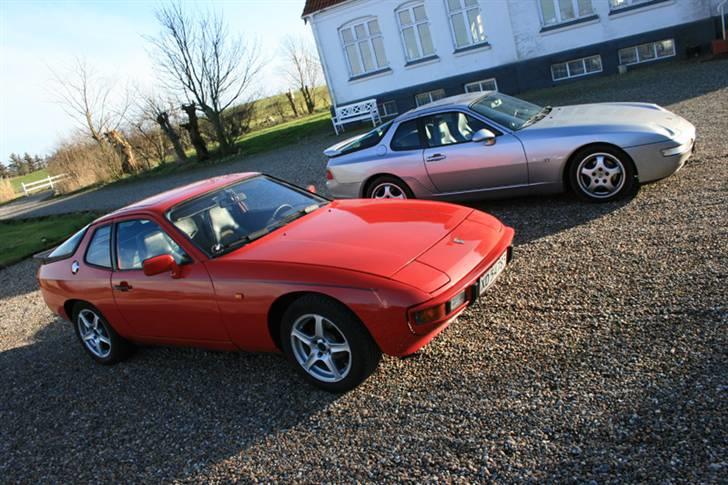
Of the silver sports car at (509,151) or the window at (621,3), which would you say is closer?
the silver sports car at (509,151)

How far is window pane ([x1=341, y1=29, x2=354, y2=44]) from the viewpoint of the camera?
70.4 ft

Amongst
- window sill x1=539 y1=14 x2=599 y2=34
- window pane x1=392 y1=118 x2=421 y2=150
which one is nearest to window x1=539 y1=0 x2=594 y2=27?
window sill x1=539 y1=14 x2=599 y2=34

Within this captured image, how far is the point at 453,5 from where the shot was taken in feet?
64.6

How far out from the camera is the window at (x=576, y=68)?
18.1 meters

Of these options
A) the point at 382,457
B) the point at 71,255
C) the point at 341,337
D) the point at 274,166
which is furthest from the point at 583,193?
the point at 274,166

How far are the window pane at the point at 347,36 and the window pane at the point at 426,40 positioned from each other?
260 centimetres

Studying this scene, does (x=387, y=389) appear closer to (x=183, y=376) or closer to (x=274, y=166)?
(x=183, y=376)

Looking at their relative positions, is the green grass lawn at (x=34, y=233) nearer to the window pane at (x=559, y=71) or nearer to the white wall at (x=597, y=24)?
the white wall at (x=597, y=24)

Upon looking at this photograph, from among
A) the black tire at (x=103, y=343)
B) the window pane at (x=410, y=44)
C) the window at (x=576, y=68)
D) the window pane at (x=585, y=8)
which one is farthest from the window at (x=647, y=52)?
the black tire at (x=103, y=343)

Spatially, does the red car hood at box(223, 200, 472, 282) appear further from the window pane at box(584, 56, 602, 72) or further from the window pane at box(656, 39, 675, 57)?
the window pane at box(584, 56, 602, 72)

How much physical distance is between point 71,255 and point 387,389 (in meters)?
3.54

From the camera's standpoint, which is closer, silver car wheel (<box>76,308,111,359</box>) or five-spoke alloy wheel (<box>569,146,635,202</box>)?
silver car wheel (<box>76,308,111,359</box>)

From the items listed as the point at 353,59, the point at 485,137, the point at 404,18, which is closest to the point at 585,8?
the point at 404,18

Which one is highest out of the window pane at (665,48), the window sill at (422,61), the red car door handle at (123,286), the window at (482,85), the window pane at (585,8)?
the window pane at (585,8)
